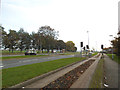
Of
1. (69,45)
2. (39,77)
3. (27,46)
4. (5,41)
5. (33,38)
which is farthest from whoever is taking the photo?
(69,45)

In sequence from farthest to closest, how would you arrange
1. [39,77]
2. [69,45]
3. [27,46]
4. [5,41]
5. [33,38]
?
[69,45]
[33,38]
[27,46]
[5,41]
[39,77]

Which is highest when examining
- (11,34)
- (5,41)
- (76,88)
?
(11,34)

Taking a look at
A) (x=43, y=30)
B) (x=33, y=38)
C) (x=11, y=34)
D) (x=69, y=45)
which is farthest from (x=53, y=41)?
(x=69, y=45)

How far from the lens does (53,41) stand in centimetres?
6225

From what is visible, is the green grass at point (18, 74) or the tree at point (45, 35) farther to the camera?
the tree at point (45, 35)

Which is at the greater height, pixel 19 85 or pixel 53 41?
pixel 53 41

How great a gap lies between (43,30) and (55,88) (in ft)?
187

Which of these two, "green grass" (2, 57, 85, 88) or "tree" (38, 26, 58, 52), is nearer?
"green grass" (2, 57, 85, 88)

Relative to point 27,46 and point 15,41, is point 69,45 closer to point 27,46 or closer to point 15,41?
point 27,46

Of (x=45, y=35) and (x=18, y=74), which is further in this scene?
(x=45, y=35)

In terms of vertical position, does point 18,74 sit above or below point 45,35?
below

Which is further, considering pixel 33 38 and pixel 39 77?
pixel 33 38

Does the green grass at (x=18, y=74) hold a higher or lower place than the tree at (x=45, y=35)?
lower

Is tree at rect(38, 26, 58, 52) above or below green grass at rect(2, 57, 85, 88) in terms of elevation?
above
